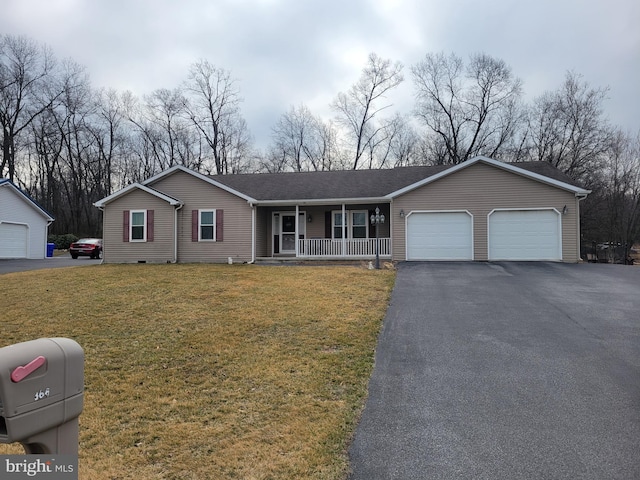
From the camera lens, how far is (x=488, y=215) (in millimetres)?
15148

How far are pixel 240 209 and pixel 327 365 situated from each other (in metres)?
12.8

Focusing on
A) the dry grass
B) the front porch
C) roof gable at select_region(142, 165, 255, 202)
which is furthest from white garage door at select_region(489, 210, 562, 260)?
roof gable at select_region(142, 165, 255, 202)

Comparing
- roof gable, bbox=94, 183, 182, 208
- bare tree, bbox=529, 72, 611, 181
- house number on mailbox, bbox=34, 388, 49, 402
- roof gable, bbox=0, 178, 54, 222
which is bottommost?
house number on mailbox, bbox=34, 388, 49, 402

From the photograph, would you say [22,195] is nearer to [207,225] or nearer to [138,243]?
[138,243]

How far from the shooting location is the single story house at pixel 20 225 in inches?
829

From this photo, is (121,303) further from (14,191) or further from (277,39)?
(14,191)

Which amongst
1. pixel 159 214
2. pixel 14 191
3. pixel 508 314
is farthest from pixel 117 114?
pixel 508 314

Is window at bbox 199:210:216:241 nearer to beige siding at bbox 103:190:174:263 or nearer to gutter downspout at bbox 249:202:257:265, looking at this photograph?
beige siding at bbox 103:190:174:263

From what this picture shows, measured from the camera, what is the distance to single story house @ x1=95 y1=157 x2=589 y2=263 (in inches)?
586

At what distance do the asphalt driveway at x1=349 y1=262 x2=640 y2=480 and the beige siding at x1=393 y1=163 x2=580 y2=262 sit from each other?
678 centimetres

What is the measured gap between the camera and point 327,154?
3634 cm

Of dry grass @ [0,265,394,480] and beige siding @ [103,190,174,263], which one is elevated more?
beige siding @ [103,190,174,263]

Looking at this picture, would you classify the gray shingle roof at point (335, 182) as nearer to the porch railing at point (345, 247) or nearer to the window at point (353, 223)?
the window at point (353, 223)

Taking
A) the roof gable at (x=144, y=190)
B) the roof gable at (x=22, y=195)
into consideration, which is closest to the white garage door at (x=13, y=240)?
the roof gable at (x=22, y=195)
